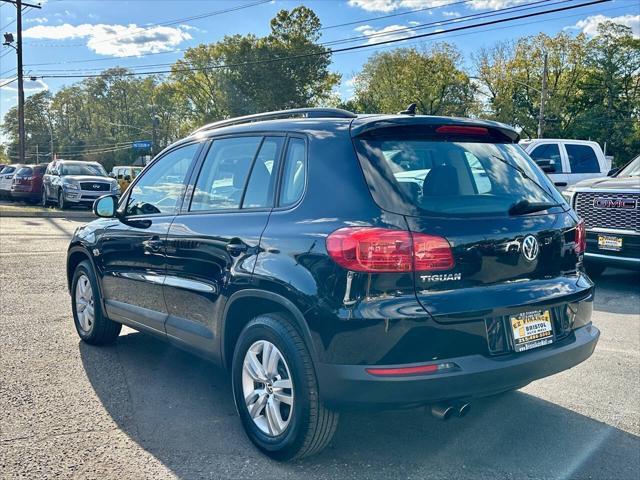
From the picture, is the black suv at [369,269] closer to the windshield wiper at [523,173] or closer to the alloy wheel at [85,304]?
the windshield wiper at [523,173]

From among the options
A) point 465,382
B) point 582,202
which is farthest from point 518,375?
point 582,202

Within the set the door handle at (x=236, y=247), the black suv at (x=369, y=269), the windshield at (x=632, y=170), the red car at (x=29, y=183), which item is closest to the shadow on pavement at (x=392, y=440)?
the black suv at (x=369, y=269)

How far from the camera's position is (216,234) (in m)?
3.71

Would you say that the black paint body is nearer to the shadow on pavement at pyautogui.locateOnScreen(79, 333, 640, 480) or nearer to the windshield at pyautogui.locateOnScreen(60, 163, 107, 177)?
the shadow on pavement at pyautogui.locateOnScreen(79, 333, 640, 480)

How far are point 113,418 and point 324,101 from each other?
55603 millimetres

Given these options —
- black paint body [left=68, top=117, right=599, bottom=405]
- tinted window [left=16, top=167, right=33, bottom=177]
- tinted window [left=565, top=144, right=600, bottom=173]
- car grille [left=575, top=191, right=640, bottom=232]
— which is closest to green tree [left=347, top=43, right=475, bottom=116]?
tinted window [left=16, top=167, right=33, bottom=177]

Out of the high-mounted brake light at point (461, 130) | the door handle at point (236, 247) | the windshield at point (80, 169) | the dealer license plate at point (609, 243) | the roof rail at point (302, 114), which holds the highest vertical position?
the roof rail at point (302, 114)

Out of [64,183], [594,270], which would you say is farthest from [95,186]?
[594,270]

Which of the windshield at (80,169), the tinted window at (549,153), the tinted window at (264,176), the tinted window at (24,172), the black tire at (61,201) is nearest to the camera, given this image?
the tinted window at (264,176)

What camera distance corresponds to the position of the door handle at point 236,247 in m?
3.46

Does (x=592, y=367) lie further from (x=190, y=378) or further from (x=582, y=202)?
(x=582, y=202)

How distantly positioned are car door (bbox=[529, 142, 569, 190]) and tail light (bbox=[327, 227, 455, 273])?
10.2 meters

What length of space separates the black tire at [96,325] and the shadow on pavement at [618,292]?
5270 mm

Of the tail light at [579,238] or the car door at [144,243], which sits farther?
the car door at [144,243]
